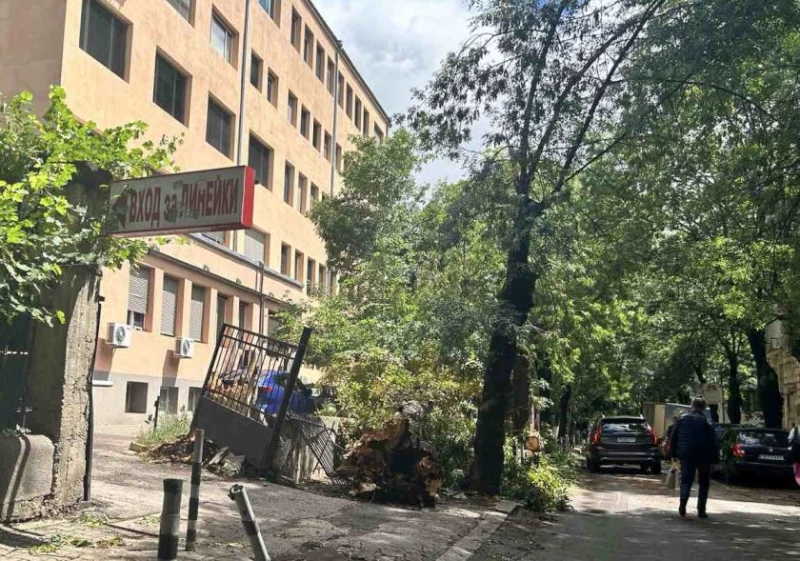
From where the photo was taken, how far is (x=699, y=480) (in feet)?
39.5

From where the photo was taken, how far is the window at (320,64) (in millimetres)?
37719

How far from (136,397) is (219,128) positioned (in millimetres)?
9944

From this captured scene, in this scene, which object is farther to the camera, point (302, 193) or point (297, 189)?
point (302, 193)

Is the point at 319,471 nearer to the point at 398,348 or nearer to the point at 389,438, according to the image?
the point at 389,438

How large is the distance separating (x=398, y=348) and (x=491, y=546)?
758 centimetres

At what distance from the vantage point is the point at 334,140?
3931 centimetres

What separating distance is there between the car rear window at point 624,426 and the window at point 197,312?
43.1 ft

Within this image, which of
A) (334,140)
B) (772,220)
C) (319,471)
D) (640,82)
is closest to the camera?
(640,82)

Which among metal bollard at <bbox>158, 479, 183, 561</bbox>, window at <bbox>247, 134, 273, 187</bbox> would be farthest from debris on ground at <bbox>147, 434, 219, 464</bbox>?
window at <bbox>247, 134, 273, 187</bbox>

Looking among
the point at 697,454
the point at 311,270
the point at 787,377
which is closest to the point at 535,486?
the point at 697,454

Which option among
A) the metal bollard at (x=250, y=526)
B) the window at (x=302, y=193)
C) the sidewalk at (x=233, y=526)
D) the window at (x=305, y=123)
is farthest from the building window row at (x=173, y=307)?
the metal bollard at (x=250, y=526)

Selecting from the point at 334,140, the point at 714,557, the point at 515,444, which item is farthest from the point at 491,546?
the point at 334,140

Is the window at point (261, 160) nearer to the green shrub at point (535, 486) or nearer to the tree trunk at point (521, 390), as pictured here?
the tree trunk at point (521, 390)

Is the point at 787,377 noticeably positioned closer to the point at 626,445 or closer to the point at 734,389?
the point at 734,389
